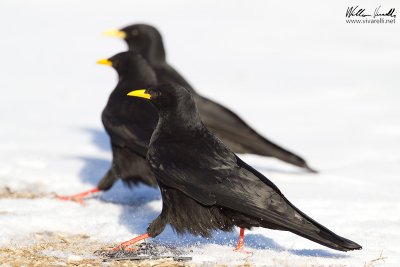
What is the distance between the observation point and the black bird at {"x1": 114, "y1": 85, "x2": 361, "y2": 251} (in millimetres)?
6340

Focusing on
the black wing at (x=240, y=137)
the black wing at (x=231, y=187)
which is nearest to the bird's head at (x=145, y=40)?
the black wing at (x=240, y=137)

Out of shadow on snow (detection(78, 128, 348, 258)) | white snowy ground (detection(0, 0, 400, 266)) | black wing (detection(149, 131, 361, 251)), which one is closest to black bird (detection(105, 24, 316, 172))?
white snowy ground (detection(0, 0, 400, 266))

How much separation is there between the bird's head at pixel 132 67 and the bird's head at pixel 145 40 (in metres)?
2.13

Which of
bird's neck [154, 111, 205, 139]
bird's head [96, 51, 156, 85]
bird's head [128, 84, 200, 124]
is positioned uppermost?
bird's head [96, 51, 156, 85]

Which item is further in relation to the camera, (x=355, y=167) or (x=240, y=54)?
(x=240, y=54)

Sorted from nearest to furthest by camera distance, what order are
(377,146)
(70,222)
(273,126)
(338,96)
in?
(70,222) → (377,146) → (273,126) → (338,96)

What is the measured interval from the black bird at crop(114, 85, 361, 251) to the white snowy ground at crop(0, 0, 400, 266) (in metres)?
0.26

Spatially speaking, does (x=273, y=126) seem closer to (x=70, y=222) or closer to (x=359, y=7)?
(x=70, y=222)

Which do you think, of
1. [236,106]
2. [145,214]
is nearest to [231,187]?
[145,214]

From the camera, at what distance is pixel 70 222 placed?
26.5 feet

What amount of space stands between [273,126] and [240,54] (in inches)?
283

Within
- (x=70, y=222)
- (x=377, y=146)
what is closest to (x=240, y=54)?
(x=377, y=146)

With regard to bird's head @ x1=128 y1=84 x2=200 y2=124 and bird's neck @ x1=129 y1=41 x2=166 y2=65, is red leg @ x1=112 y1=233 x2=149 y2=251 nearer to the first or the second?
bird's head @ x1=128 y1=84 x2=200 y2=124

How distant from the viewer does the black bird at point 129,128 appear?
29.3 feet
